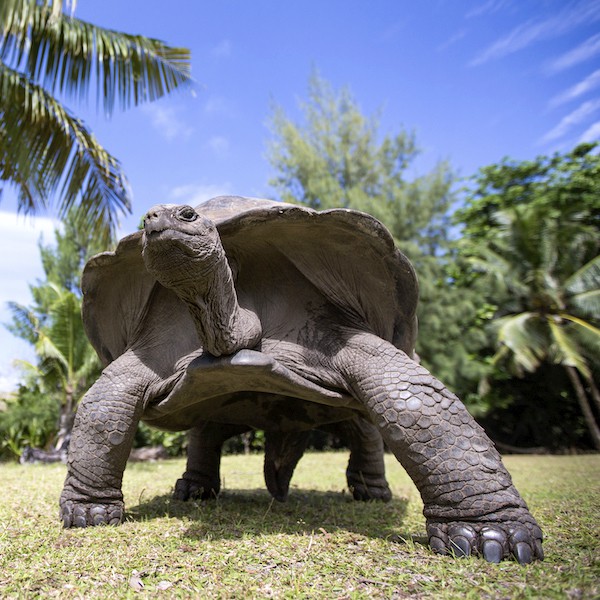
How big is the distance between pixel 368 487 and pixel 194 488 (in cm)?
130

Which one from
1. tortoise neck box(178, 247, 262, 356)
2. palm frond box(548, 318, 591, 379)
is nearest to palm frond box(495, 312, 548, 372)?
palm frond box(548, 318, 591, 379)

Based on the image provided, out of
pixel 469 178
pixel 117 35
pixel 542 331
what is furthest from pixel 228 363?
pixel 469 178

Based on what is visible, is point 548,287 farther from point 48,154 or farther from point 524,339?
point 48,154

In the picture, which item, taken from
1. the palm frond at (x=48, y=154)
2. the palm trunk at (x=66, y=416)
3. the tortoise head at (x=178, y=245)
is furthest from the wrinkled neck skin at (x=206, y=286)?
the palm trunk at (x=66, y=416)

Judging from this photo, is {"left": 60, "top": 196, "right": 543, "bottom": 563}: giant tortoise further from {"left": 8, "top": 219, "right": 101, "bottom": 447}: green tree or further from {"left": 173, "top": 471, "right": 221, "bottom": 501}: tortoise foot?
{"left": 8, "top": 219, "right": 101, "bottom": 447}: green tree

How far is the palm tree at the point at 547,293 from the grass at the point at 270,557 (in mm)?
10533

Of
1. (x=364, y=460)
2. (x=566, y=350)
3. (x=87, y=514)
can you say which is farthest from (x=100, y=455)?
(x=566, y=350)

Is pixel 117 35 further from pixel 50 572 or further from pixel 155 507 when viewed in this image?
pixel 50 572

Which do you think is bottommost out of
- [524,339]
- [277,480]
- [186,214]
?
[277,480]

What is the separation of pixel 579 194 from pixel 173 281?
17989mm

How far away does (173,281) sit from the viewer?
207 cm

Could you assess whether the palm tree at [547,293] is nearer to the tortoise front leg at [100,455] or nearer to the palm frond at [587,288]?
the palm frond at [587,288]

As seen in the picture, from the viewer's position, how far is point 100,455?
2.60 metres

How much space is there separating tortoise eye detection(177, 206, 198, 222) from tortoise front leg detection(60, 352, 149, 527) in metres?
1.12
